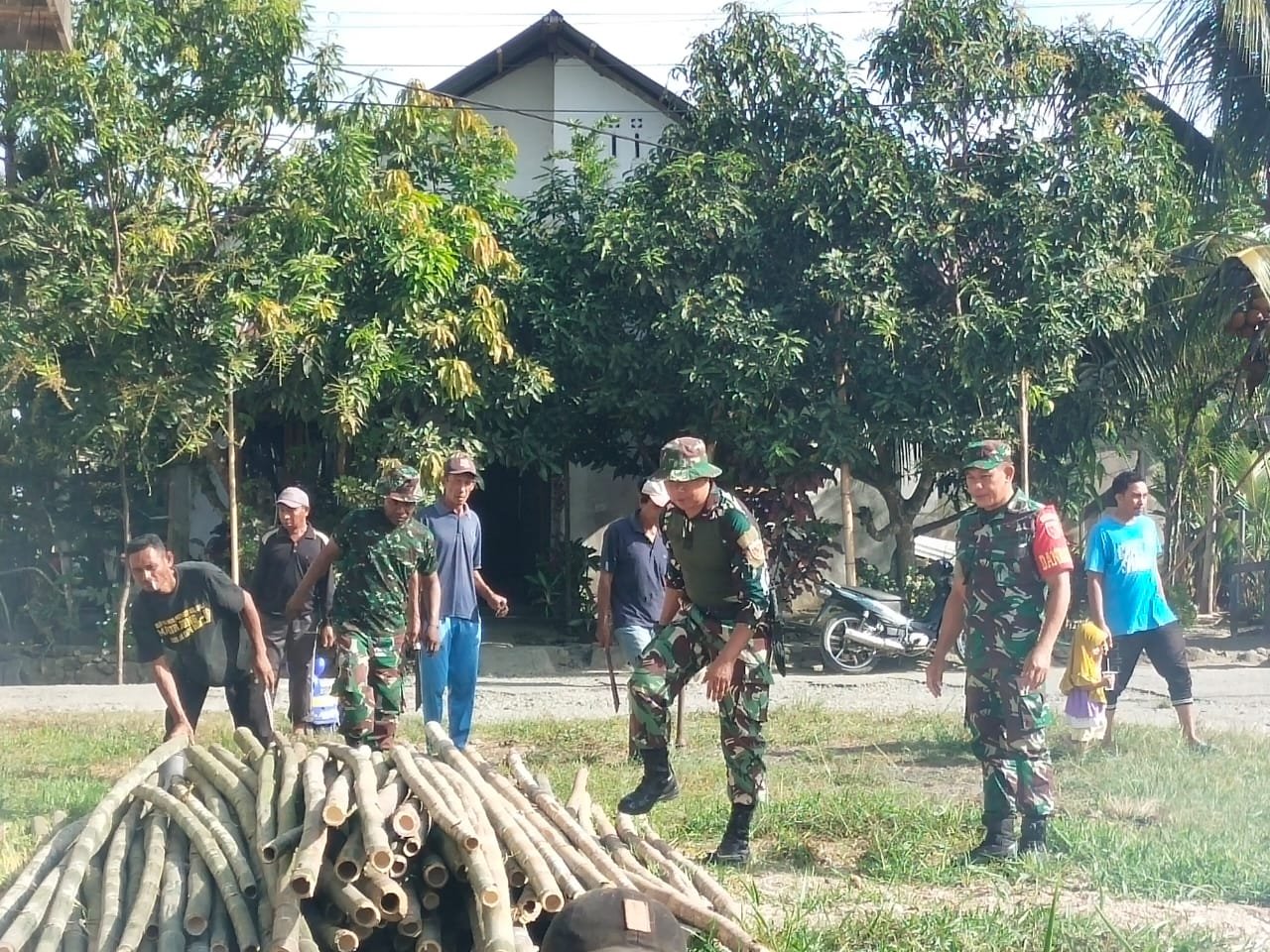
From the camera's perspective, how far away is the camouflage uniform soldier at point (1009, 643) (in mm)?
5781

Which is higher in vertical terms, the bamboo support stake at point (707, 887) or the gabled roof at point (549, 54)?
the gabled roof at point (549, 54)

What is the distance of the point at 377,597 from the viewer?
7.28 meters

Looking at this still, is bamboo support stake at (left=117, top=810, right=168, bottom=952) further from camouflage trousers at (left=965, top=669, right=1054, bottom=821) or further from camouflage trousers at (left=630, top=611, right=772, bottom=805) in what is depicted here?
camouflage trousers at (left=965, top=669, right=1054, bottom=821)

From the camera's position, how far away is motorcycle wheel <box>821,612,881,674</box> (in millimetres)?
12898

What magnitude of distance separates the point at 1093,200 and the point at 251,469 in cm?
877

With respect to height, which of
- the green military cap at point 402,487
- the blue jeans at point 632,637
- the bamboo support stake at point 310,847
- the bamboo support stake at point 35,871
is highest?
the green military cap at point 402,487

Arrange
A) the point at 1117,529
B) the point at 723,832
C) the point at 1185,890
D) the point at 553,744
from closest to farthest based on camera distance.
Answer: the point at 1185,890 < the point at 723,832 < the point at 1117,529 < the point at 553,744

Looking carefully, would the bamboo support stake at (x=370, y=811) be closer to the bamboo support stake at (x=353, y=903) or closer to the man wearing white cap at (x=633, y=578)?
the bamboo support stake at (x=353, y=903)

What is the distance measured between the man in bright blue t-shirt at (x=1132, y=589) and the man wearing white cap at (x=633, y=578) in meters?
2.60

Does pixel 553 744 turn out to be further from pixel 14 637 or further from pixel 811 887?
pixel 14 637

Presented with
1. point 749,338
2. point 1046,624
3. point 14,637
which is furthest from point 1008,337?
point 14,637

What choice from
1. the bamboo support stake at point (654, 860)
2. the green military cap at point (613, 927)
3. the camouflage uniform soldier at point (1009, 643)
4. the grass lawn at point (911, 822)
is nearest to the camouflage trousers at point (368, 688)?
the grass lawn at point (911, 822)

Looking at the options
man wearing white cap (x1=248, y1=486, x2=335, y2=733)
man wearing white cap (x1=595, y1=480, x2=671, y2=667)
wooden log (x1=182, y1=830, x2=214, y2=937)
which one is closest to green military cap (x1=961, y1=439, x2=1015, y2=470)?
man wearing white cap (x1=595, y1=480, x2=671, y2=667)

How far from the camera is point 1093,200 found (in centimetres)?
1247
